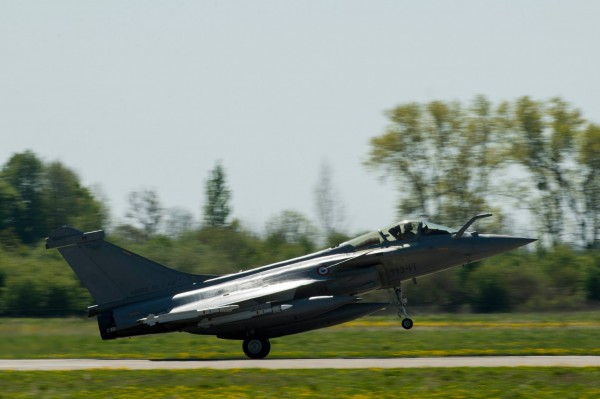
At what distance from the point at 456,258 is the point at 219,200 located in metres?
61.1

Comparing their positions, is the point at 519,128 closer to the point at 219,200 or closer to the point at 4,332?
the point at 219,200

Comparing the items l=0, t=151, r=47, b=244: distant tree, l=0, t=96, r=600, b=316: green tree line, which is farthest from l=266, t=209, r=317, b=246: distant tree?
l=0, t=151, r=47, b=244: distant tree

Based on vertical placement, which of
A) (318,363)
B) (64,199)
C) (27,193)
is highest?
(27,193)

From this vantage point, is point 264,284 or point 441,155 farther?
point 441,155

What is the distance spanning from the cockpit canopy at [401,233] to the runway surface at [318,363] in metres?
3.46

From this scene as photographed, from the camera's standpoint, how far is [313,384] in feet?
63.9

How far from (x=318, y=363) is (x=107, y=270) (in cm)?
611

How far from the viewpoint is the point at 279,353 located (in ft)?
84.4

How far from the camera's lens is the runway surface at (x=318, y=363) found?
21906 millimetres

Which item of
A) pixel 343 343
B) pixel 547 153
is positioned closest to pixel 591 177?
pixel 547 153

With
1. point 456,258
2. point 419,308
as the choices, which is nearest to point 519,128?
point 419,308

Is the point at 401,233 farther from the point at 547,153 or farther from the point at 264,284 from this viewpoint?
the point at 547,153

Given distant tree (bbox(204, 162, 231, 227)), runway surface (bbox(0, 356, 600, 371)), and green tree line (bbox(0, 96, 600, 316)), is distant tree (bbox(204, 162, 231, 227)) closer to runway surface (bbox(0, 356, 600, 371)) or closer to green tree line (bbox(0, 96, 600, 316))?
green tree line (bbox(0, 96, 600, 316))

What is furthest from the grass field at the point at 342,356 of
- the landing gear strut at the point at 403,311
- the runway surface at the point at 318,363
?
the runway surface at the point at 318,363
